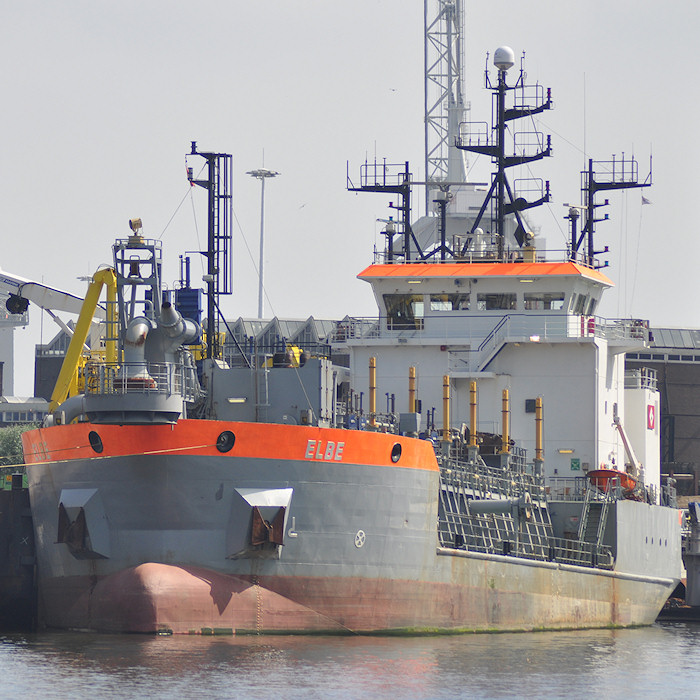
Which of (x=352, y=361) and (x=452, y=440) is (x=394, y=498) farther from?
(x=352, y=361)

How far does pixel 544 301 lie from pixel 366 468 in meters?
11.4

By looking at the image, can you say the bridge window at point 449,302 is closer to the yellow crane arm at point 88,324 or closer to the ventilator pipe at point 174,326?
the yellow crane arm at point 88,324

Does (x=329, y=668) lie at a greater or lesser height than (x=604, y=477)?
Answer: lesser

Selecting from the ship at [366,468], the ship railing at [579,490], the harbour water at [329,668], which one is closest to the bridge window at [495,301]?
the ship at [366,468]

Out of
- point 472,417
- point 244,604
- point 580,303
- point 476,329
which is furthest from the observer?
point 580,303

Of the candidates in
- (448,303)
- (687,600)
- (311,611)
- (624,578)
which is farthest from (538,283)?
(311,611)

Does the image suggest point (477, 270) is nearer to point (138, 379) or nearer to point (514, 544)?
point (514, 544)

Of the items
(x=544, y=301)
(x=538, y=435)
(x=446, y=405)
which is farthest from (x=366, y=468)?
(x=544, y=301)

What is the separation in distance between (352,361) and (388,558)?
10.3m

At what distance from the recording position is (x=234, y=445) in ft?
96.5

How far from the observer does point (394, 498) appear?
31.4m

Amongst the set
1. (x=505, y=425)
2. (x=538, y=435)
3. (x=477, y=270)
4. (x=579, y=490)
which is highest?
(x=477, y=270)

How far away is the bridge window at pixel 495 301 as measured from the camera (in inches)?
1603

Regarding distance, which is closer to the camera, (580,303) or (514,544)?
(514,544)
